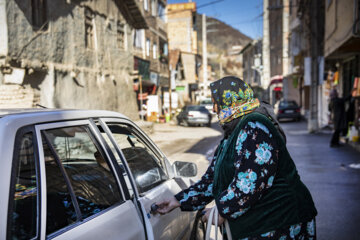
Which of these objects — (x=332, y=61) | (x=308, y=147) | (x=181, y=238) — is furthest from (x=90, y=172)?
(x=332, y=61)

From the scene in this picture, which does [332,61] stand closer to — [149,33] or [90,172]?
[149,33]

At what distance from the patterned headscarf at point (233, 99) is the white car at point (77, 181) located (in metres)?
0.71

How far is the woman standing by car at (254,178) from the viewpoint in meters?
1.82

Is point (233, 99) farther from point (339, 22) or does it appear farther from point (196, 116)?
point (196, 116)

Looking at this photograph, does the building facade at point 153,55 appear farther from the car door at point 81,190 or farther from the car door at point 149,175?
the car door at point 81,190

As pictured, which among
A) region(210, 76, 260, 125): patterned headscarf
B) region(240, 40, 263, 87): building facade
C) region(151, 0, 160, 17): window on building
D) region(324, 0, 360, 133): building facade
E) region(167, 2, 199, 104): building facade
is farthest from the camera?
region(240, 40, 263, 87): building facade

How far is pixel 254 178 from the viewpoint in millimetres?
1804

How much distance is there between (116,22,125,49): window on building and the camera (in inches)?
763

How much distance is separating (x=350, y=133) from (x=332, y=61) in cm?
703

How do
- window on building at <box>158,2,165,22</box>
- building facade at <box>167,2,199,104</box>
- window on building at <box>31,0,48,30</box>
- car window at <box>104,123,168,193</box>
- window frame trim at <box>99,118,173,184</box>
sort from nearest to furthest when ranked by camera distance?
car window at <box>104,123,168,193</box>
window frame trim at <box>99,118,173,184</box>
window on building at <box>31,0,48,30</box>
window on building at <box>158,2,165,22</box>
building facade at <box>167,2,199,104</box>

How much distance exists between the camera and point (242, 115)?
199cm

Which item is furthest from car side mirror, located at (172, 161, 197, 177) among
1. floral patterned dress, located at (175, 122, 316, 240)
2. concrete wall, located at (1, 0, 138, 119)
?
concrete wall, located at (1, 0, 138, 119)

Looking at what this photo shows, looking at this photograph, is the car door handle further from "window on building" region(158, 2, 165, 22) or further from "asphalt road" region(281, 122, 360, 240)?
"window on building" region(158, 2, 165, 22)

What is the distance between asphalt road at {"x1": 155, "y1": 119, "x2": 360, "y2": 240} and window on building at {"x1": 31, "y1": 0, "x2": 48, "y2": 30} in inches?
238
